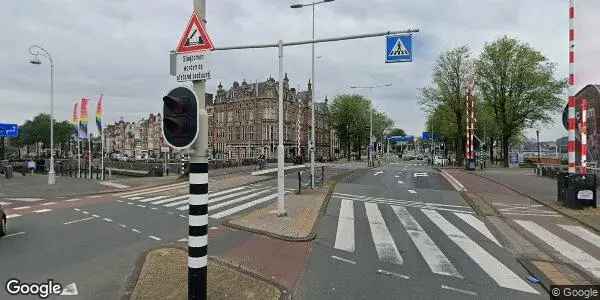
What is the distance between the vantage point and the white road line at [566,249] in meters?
6.84

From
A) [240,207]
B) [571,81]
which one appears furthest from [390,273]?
[571,81]

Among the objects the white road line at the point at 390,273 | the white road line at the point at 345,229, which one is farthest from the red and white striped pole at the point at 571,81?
the white road line at the point at 390,273

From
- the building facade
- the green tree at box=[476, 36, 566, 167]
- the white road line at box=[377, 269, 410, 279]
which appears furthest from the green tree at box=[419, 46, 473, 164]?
the white road line at box=[377, 269, 410, 279]

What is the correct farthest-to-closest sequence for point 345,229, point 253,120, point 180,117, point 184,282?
point 253,120 → point 345,229 → point 184,282 → point 180,117

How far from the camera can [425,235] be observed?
30.9ft

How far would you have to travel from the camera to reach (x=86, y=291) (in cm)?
574

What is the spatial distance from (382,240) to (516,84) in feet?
138

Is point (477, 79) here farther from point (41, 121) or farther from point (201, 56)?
point (41, 121)

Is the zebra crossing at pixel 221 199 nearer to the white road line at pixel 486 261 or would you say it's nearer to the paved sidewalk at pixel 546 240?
the white road line at pixel 486 261

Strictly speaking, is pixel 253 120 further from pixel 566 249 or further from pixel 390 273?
pixel 390 273

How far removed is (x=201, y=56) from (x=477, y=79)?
4646cm

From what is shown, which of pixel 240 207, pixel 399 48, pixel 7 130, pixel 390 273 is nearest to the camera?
pixel 390 273

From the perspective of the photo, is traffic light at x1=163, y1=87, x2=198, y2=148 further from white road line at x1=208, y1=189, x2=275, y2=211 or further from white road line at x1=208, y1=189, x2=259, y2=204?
white road line at x1=208, y1=189, x2=259, y2=204

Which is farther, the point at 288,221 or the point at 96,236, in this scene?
the point at 288,221
